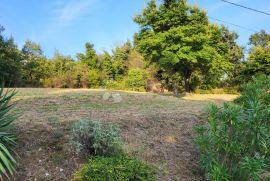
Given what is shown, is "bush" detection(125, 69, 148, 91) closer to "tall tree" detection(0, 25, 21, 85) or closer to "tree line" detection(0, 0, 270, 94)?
"tree line" detection(0, 0, 270, 94)

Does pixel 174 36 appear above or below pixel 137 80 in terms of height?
above

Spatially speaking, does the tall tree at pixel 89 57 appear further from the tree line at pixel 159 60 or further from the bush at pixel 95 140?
the bush at pixel 95 140

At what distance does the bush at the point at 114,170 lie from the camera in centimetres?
435

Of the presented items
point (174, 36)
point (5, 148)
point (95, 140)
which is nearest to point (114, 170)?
point (95, 140)

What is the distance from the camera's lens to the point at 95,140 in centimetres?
510

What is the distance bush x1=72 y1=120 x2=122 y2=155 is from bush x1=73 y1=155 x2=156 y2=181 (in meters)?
0.31

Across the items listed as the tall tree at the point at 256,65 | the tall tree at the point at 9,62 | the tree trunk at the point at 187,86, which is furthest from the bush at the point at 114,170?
the tall tree at the point at 256,65

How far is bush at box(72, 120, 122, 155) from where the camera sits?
507 cm

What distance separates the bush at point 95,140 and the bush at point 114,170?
31 centimetres

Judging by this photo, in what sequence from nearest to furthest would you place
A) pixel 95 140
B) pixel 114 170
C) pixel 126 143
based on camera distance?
1. pixel 114 170
2. pixel 95 140
3. pixel 126 143

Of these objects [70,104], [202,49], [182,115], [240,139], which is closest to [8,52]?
[202,49]

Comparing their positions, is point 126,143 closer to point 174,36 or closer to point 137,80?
point 174,36

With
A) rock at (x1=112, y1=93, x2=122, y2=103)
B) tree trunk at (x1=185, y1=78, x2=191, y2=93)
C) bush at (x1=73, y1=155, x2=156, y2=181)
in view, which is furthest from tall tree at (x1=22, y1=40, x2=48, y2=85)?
bush at (x1=73, y1=155, x2=156, y2=181)

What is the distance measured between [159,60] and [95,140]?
15376mm
